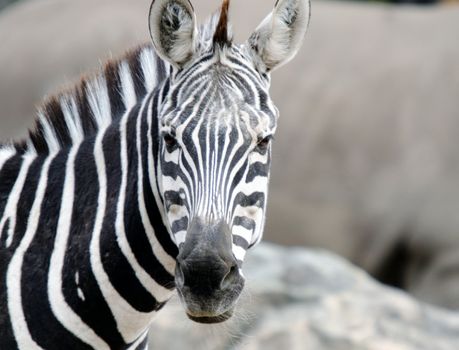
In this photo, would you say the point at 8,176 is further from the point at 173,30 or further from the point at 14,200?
the point at 173,30

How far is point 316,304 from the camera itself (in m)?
8.62

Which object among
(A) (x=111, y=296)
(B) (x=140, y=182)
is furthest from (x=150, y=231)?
(A) (x=111, y=296)

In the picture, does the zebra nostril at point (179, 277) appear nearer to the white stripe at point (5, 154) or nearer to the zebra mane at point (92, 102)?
the zebra mane at point (92, 102)

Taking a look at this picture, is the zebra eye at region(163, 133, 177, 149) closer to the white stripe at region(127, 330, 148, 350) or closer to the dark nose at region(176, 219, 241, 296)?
the dark nose at region(176, 219, 241, 296)

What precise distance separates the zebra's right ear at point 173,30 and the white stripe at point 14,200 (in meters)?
0.91

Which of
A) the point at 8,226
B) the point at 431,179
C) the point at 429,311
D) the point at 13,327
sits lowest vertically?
the point at 431,179

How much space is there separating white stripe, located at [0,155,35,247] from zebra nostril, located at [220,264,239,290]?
1.18 m

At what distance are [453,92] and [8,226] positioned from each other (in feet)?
31.1

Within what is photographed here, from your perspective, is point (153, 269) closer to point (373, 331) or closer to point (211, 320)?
point (211, 320)

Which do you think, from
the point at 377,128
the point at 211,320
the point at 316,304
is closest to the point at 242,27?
the point at 377,128

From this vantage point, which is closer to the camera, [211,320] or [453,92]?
[211,320]

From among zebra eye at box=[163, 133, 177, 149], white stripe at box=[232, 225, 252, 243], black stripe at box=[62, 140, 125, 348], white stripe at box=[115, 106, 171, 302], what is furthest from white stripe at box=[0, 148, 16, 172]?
white stripe at box=[232, 225, 252, 243]

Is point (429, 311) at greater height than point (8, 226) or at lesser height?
lesser

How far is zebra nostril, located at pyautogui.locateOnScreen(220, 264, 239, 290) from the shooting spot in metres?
3.98
